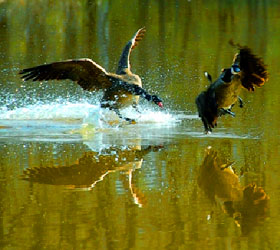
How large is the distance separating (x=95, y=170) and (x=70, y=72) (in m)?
3.68

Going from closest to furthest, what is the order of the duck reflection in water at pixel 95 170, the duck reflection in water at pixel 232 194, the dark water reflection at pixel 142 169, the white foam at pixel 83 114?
the dark water reflection at pixel 142 169 → the duck reflection in water at pixel 232 194 → the duck reflection in water at pixel 95 170 → the white foam at pixel 83 114

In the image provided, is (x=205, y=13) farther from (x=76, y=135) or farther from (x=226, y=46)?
(x=76, y=135)

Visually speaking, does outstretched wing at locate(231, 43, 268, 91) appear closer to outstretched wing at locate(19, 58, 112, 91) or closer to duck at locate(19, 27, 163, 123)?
duck at locate(19, 27, 163, 123)

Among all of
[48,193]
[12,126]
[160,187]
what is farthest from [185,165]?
[12,126]

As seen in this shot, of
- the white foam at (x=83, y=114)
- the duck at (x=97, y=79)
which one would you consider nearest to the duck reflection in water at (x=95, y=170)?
the white foam at (x=83, y=114)

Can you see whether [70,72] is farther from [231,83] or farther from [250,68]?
[250,68]

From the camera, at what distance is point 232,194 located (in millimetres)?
7289

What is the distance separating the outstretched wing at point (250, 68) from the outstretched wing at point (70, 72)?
A: 290cm

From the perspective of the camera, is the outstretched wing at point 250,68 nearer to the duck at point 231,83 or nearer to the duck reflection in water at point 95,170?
the duck at point 231,83

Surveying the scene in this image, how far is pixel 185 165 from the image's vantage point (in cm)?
837

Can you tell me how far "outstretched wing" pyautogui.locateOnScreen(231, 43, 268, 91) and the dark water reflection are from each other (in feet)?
2.35

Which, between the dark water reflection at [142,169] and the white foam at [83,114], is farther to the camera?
the white foam at [83,114]

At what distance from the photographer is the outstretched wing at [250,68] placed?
28.7 feet

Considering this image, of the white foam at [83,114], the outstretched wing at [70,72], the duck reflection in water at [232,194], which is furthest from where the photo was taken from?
the outstretched wing at [70,72]
